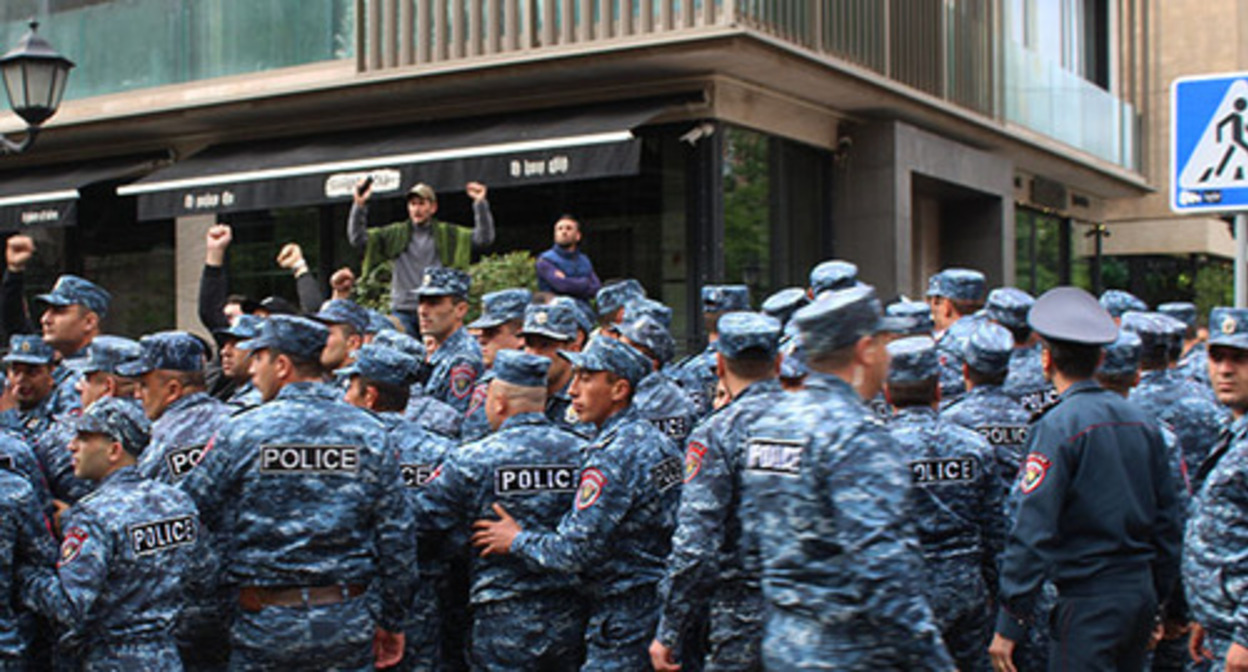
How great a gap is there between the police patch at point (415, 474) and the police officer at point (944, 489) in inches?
82.4

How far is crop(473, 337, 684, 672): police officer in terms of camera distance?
558 cm

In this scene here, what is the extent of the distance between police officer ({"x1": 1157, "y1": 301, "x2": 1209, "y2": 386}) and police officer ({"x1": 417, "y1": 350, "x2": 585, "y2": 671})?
440 centimetres

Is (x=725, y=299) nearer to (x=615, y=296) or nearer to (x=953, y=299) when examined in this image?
(x=615, y=296)

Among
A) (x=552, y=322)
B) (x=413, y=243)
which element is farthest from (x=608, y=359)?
(x=413, y=243)

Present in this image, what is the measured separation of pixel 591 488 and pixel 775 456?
1.70 metres

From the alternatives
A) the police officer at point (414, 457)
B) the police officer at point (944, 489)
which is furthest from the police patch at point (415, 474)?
the police officer at point (944, 489)

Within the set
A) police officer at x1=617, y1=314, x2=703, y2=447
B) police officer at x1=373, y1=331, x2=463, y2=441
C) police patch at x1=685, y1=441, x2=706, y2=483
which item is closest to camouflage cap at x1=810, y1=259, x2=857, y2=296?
police officer at x1=617, y1=314, x2=703, y2=447

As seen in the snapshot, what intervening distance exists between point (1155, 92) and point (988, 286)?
37.1 ft

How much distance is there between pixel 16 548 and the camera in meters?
5.49

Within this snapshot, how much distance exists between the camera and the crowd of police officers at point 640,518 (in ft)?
13.1

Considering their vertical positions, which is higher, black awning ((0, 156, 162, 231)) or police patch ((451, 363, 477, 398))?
black awning ((0, 156, 162, 231))

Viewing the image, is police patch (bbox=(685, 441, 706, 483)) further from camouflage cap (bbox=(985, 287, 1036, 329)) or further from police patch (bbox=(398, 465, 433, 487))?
camouflage cap (bbox=(985, 287, 1036, 329))

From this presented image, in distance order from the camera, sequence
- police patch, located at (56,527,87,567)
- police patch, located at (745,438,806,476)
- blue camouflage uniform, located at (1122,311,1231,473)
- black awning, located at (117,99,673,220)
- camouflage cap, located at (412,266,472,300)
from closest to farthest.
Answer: police patch, located at (745,438,806,476), police patch, located at (56,527,87,567), blue camouflage uniform, located at (1122,311,1231,473), camouflage cap, located at (412,266,472,300), black awning, located at (117,99,673,220)

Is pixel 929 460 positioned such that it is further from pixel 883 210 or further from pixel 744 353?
pixel 883 210
